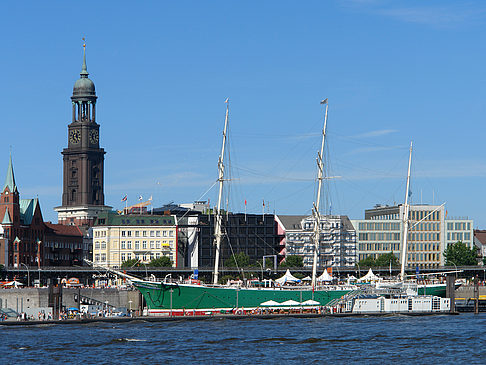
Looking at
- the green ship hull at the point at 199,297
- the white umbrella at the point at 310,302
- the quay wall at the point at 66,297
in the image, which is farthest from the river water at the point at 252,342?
the quay wall at the point at 66,297

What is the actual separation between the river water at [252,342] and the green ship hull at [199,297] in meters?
10.4

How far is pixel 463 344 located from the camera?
117 m

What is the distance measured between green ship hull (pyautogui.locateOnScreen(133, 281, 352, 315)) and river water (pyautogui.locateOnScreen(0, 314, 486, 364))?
10352mm

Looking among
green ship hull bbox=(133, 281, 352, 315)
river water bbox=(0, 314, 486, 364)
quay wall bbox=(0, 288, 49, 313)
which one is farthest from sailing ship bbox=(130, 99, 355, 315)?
quay wall bbox=(0, 288, 49, 313)

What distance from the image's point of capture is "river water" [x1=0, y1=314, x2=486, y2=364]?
10575cm

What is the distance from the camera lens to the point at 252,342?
387 feet

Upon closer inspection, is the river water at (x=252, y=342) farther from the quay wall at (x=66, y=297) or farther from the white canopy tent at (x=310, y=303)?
the quay wall at (x=66, y=297)

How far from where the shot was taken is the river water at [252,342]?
347ft

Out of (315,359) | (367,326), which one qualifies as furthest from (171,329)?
(315,359)

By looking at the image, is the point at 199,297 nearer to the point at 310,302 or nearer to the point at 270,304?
the point at 270,304

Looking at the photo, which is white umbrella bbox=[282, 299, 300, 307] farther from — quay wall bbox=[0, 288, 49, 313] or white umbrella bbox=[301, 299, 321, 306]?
quay wall bbox=[0, 288, 49, 313]

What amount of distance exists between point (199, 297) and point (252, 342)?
41.2 metres

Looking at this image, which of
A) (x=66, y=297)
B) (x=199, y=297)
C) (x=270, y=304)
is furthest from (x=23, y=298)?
(x=270, y=304)

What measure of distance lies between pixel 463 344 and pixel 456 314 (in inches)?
1784
